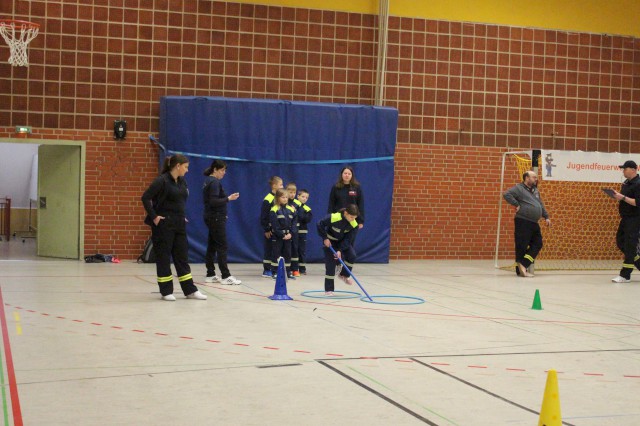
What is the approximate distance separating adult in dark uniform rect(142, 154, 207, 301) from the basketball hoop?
6.35 m

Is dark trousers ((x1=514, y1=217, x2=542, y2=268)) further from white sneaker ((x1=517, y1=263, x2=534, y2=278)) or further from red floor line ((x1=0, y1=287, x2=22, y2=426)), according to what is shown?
red floor line ((x1=0, y1=287, x2=22, y2=426))

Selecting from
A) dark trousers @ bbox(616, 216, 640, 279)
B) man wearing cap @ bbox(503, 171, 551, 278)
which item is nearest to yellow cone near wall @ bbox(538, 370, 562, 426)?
dark trousers @ bbox(616, 216, 640, 279)

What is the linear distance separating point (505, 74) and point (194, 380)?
15434 millimetres

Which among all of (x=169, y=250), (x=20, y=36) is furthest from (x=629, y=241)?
(x=20, y=36)

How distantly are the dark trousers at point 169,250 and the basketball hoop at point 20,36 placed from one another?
6.62 meters

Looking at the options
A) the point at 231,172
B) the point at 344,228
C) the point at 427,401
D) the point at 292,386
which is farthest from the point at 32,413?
the point at 231,172

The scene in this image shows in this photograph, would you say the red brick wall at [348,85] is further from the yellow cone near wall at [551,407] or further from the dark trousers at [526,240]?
the yellow cone near wall at [551,407]

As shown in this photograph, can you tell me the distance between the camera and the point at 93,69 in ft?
57.6

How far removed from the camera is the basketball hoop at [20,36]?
52.7 ft

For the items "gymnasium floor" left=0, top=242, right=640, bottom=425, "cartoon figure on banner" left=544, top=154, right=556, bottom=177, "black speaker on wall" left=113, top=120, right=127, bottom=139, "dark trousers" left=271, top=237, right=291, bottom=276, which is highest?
"black speaker on wall" left=113, top=120, right=127, bottom=139

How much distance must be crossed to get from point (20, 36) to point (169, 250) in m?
7.85

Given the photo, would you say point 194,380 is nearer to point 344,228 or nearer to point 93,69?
point 344,228

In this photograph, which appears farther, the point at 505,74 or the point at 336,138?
the point at 505,74

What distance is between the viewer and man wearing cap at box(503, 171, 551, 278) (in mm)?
16031
